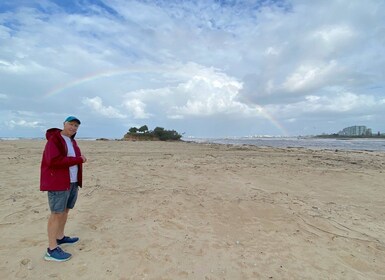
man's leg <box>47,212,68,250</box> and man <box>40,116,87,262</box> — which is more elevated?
man <box>40,116,87,262</box>

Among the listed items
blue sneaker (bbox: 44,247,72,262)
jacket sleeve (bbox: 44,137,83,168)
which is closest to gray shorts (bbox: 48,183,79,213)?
jacket sleeve (bbox: 44,137,83,168)

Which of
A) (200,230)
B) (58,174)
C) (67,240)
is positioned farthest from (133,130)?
(58,174)

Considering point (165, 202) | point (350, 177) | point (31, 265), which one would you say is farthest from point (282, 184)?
point (31, 265)

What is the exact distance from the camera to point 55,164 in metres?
3.88

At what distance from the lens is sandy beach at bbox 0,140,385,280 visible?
3.90 meters

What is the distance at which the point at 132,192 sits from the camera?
783 cm

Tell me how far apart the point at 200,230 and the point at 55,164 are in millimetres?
2870

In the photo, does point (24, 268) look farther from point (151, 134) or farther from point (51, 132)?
point (151, 134)

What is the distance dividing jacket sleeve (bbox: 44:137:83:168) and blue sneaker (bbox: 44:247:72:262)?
1232 millimetres

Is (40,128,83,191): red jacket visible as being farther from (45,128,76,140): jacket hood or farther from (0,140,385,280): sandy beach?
(0,140,385,280): sandy beach

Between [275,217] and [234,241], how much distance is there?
169 cm

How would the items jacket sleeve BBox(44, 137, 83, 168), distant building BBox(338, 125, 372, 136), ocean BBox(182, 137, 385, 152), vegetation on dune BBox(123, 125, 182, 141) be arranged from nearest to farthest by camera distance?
jacket sleeve BBox(44, 137, 83, 168)
ocean BBox(182, 137, 385, 152)
vegetation on dune BBox(123, 125, 182, 141)
distant building BBox(338, 125, 372, 136)

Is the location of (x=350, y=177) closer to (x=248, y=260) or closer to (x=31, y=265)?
(x=248, y=260)

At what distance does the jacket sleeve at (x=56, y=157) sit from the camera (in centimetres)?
386
